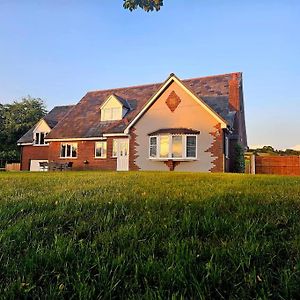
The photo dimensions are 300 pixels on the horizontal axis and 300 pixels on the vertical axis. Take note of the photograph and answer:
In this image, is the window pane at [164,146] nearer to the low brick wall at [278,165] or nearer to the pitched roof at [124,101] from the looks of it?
the pitched roof at [124,101]

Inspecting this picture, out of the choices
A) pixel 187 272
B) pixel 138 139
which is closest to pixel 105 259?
pixel 187 272

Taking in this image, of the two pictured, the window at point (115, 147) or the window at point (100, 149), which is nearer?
the window at point (115, 147)

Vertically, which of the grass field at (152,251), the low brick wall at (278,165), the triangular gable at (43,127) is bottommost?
the grass field at (152,251)

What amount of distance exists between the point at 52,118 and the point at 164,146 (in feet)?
55.5

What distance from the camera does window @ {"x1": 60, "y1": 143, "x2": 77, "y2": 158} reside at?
95.3 ft

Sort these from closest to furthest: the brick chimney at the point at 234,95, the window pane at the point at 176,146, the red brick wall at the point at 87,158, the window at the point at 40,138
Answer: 1. the window pane at the point at 176,146
2. the brick chimney at the point at 234,95
3. the red brick wall at the point at 87,158
4. the window at the point at 40,138

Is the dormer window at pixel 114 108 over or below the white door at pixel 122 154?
over

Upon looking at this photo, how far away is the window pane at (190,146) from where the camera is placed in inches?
882

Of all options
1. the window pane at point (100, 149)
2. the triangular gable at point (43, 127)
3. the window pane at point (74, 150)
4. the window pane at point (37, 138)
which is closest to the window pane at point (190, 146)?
the window pane at point (100, 149)

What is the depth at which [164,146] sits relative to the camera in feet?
76.5

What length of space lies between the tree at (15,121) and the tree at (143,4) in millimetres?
40682

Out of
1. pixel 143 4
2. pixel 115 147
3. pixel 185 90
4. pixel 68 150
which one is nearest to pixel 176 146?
pixel 185 90

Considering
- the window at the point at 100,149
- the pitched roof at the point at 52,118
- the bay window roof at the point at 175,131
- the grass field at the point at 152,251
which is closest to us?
the grass field at the point at 152,251

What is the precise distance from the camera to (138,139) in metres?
24.3
